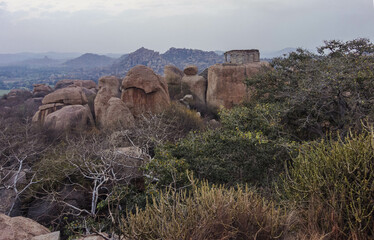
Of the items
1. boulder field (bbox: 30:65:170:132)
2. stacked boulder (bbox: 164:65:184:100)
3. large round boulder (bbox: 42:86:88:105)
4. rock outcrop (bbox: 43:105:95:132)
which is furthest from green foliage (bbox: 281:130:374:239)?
stacked boulder (bbox: 164:65:184:100)

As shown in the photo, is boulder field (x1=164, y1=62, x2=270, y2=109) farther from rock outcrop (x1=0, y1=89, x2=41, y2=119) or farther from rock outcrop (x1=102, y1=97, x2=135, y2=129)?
rock outcrop (x1=0, y1=89, x2=41, y2=119)

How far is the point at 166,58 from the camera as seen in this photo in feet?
282

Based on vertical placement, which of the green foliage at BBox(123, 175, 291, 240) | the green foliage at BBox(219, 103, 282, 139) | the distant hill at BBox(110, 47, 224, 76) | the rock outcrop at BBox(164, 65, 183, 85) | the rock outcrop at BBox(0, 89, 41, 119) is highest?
the distant hill at BBox(110, 47, 224, 76)

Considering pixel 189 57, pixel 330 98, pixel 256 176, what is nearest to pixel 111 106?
Answer: pixel 256 176

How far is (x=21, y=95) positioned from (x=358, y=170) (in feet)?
116

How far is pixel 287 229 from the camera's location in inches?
139

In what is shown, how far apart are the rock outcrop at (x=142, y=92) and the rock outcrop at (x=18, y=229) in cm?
1032

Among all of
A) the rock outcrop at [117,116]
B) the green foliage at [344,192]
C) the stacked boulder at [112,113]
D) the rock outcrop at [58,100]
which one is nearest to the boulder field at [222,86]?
the stacked boulder at [112,113]

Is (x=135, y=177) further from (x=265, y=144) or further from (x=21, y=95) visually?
(x=21, y=95)

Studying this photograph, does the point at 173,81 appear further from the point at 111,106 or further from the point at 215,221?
the point at 215,221

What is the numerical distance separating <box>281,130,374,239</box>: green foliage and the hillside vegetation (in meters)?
0.02

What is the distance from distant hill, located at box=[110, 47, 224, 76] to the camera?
78875 millimetres

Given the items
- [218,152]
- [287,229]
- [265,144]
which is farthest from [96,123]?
[287,229]

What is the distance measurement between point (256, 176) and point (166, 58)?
82608 millimetres
